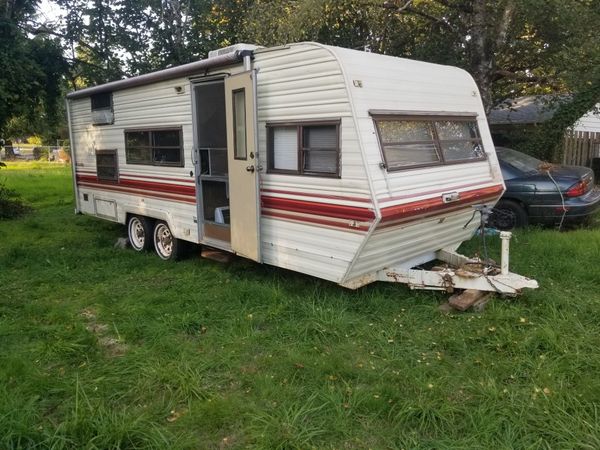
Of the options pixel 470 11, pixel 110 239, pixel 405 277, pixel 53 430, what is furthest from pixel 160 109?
pixel 470 11

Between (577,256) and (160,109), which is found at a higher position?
(160,109)

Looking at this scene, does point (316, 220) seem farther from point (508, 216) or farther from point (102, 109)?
point (102, 109)

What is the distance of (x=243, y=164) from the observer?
555cm

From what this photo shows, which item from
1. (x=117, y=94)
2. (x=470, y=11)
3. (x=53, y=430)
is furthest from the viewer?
(x=470, y=11)

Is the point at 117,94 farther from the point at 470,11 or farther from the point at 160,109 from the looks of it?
the point at 470,11

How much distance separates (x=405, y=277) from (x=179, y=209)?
325 centimetres

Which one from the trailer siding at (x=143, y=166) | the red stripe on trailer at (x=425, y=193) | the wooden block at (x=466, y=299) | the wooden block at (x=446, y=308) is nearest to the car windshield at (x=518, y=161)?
the red stripe on trailer at (x=425, y=193)

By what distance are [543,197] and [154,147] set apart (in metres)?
5.87

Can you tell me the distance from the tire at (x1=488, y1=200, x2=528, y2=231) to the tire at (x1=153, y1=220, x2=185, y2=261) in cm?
483

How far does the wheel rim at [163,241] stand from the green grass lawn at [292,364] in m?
1.07

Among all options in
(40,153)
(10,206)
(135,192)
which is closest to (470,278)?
(135,192)

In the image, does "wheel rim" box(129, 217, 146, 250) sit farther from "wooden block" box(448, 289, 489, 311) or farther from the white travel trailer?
"wooden block" box(448, 289, 489, 311)

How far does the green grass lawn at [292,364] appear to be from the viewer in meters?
3.23

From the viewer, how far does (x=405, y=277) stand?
5188 mm
